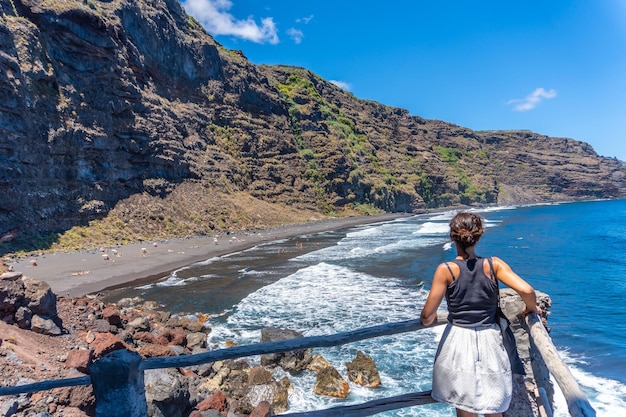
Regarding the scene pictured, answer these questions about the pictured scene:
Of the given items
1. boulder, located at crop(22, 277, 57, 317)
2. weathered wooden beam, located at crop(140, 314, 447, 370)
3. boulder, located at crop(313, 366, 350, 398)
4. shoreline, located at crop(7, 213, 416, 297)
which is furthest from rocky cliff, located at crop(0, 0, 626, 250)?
weathered wooden beam, located at crop(140, 314, 447, 370)

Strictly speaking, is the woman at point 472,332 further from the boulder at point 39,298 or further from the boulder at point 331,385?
the boulder at point 39,298

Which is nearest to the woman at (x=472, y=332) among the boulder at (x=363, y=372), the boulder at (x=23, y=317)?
the boulder at (x=363, y=372)

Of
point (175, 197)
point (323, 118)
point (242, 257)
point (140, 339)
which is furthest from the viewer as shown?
point (323, 118)

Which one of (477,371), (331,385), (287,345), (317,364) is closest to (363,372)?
(331,385)

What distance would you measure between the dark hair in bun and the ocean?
7658 millimetres

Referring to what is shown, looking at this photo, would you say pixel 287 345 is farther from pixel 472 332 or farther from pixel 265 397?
pixel 265 397

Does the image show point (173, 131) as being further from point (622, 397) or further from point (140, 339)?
point (622, 397)

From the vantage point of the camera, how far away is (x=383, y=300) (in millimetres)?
18547

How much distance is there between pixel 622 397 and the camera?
378 inches

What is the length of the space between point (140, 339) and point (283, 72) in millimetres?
103986

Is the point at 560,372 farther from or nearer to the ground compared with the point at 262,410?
farther from the ground

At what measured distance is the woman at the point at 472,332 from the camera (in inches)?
113

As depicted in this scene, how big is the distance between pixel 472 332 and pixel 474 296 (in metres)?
0.27

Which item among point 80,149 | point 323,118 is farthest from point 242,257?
point 323,118
